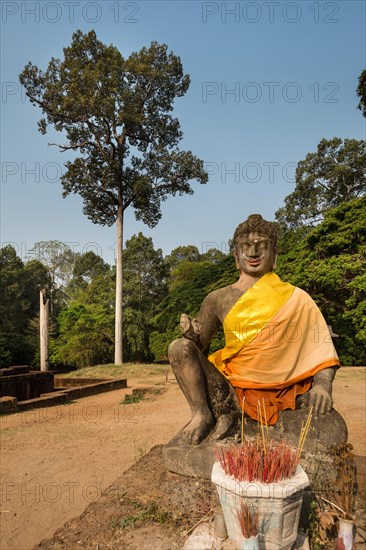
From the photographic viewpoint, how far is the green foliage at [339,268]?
11.2 m

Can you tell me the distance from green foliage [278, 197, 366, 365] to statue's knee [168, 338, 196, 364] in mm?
8457

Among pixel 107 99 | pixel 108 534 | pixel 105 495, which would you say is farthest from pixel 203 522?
pixel 107 99

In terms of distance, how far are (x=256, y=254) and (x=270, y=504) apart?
1.94 m

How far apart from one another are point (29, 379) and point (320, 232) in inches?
361

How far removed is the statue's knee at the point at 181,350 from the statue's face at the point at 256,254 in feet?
2.60

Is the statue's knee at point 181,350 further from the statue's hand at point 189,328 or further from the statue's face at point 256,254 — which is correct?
the statue's face at point 256,254

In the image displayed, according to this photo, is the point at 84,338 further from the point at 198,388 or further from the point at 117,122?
the point at 198,388

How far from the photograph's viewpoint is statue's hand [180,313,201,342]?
3.20 metres

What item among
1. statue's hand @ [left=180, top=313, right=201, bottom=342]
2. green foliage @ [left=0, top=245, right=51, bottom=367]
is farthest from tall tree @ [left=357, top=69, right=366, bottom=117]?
green foliage @ [left=0, top=245, right=51, bottom=367]

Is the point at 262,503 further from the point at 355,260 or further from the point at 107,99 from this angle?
the point at 107,99

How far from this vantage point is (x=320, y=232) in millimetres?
12695

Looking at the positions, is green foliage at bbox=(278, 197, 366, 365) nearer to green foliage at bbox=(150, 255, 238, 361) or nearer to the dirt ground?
the dirt ground

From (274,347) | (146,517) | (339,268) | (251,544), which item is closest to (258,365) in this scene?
(274,347)

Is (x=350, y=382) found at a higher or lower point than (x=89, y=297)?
lower
